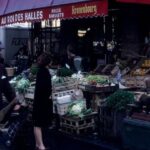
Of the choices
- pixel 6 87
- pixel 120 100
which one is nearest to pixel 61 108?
pixel 120 100

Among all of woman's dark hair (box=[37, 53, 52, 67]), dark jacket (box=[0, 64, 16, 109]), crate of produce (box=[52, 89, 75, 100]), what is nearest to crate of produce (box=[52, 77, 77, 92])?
crate of produce (box=[52, 89, 75, 100])

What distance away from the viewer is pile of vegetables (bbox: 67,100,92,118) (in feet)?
32.7

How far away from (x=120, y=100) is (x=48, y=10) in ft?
12.4

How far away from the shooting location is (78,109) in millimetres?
10055

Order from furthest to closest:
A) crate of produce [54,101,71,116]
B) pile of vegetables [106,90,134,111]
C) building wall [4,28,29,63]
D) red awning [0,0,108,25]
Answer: building wall [4,28,29,63] < crate of produce [54,101,71,116] < red awning [0,0,108,25] < pile of vegetables [106,90,134,111]

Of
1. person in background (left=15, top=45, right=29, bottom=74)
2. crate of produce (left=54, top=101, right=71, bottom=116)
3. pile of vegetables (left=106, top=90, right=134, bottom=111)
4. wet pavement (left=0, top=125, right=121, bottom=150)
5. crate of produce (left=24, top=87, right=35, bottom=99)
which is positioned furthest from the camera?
Answer: person in background (left=15, top=45, right=29, bottom=74)

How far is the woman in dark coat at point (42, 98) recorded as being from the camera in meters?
8.48

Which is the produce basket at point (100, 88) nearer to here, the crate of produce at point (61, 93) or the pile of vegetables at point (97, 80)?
the pile of vegetables at point (97, 80)

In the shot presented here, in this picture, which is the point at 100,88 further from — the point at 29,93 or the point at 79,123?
the point at 29,93

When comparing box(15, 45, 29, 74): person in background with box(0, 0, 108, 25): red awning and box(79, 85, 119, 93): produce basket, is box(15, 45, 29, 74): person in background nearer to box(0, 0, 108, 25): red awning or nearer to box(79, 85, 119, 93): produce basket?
box(0, 0, 108, 25): red awning

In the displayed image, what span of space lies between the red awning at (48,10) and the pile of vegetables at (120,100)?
1.70 meters

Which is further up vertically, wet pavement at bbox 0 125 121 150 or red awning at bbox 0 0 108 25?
red awning at bbox 0 0 108 25

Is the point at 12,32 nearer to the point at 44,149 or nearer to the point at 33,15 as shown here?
the point at 33,15

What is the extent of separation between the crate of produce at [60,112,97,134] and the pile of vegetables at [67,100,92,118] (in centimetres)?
8
